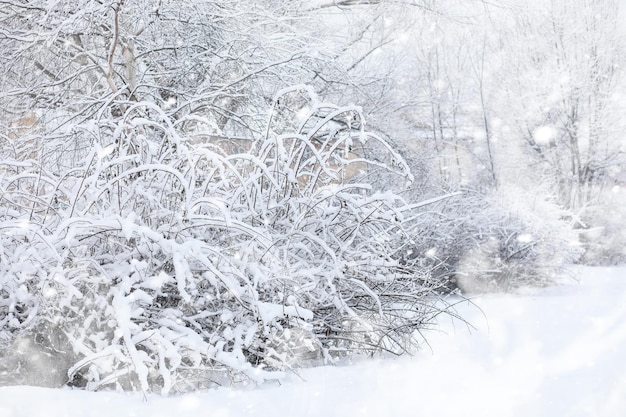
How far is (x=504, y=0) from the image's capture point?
7.03 m

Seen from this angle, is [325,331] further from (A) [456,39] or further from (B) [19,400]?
(A) [456,39]

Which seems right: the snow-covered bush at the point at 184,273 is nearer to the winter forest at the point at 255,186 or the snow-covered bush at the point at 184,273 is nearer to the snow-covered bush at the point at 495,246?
the winter forest at the point at 255,186

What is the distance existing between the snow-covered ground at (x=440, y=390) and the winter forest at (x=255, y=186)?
18 centimetres

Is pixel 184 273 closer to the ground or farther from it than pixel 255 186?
closer to the ground

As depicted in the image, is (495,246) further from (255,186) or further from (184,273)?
(184,273)

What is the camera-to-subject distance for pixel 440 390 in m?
2.56

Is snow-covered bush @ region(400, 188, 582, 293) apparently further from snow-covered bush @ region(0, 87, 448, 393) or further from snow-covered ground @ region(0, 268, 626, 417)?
snow-covered bush @ region(0, 87, 448, 393)

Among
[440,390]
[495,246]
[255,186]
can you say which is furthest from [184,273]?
[495,246]

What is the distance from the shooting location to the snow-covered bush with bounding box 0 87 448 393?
2.72 meters

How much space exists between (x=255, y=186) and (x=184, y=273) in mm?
761

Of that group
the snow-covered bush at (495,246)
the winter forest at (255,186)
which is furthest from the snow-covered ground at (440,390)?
the snow-covered bush at (495,246)

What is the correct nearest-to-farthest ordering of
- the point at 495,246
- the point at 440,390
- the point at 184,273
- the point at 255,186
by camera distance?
the point at 440,390 → the point at 184,273 → the point at 255,186 → the point at 495,246

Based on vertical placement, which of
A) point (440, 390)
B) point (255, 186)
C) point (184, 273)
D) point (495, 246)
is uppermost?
point (255, 186)

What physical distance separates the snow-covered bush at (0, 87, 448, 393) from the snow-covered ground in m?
0.18
